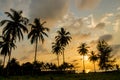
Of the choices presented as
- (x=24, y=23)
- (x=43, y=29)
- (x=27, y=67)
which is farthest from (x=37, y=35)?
(x=27, y=67)

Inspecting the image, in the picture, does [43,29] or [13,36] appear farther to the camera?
[43,29]

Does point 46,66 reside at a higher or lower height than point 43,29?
lower

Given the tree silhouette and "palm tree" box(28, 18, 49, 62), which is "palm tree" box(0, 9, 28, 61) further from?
the tree silhouette

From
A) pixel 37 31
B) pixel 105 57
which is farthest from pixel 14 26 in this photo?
pixel 105 57

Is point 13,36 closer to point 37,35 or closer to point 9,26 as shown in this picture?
point 9,26

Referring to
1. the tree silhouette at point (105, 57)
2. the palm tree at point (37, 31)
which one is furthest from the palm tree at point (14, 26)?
the tree silhouette at point (105, 57)

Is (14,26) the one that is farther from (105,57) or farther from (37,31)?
(105,57)

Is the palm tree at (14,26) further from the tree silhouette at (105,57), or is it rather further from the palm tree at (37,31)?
the tree silhouette at (105,57)

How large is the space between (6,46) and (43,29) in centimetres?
1367

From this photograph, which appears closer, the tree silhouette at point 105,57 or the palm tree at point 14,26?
the palm tree at point 14,26

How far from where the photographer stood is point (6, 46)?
69.6m

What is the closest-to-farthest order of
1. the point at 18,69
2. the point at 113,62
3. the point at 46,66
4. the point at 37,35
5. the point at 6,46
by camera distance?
the point at 37,35 → the point at 6,46 → the point at 18,69 → the point at 113,62 → the point at 46,66

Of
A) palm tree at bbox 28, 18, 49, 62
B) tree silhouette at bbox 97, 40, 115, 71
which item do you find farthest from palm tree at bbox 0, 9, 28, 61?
tree silhouette at bbox 97, 40, 115, 71

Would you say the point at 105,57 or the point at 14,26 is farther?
the point at 105,57
